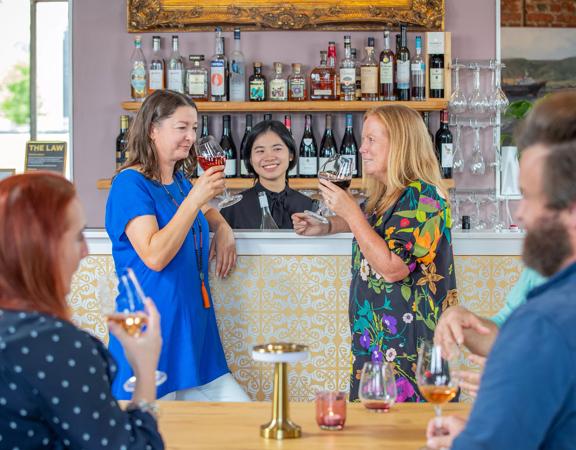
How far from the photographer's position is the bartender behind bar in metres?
3.77

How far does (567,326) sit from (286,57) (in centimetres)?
382

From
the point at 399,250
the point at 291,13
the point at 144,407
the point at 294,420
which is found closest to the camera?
the point at 144,407

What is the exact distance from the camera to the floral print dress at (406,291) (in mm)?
2449

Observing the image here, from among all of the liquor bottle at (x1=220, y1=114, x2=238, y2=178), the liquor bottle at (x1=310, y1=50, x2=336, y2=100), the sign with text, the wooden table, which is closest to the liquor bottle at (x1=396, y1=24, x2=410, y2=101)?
the liquor bottle at (x1=310, y1=50, x2=336, y2=100)

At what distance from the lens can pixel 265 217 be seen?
359cm

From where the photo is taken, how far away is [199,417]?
1795mm

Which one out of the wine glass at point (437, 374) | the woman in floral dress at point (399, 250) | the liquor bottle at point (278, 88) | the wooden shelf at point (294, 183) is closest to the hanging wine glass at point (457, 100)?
the wooden shelf at point (294, 183)

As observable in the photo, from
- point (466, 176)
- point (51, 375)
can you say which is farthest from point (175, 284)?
point (466, 176)

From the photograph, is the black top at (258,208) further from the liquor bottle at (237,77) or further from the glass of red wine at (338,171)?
the glass of red wine at (338,171)

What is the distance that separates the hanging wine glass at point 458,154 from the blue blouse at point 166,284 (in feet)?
7.64

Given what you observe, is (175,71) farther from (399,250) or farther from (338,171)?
(399,250)

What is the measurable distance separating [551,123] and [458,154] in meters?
3.56

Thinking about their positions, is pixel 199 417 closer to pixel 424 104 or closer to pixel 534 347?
pixel 534 347

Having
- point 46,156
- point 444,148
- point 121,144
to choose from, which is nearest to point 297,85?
point 444,148
